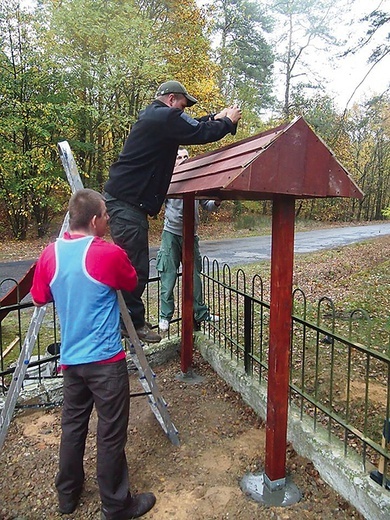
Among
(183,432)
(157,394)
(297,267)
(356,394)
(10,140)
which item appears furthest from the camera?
(10,140)

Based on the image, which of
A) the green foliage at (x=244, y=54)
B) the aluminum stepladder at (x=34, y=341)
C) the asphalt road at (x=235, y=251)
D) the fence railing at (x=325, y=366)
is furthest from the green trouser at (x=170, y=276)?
the green foliage at (x=244, y=54)

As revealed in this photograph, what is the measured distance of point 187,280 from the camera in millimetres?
3859

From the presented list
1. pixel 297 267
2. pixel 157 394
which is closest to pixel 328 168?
pixel 157 394

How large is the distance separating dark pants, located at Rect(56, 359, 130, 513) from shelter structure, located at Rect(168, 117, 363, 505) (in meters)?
0.89

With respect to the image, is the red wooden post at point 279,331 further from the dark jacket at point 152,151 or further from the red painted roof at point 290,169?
the dark jacket at point 152,151

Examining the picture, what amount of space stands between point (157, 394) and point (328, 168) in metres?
1.86

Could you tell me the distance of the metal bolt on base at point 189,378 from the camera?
156 inches

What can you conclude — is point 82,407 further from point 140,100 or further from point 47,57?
point 140,100

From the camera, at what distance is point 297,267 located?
975 centimetres

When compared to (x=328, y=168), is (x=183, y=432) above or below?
below

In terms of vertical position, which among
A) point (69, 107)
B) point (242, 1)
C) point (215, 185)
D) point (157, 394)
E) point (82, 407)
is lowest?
point (157, 394)

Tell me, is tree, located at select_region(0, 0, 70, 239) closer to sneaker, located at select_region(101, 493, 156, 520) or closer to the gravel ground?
the gravel ground

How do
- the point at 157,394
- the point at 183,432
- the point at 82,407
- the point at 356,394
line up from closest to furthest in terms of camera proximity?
the point at 82,407
the point at 157,394
the point at 183,432
the point at 356,394

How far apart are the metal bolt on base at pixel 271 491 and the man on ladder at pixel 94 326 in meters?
0.70
